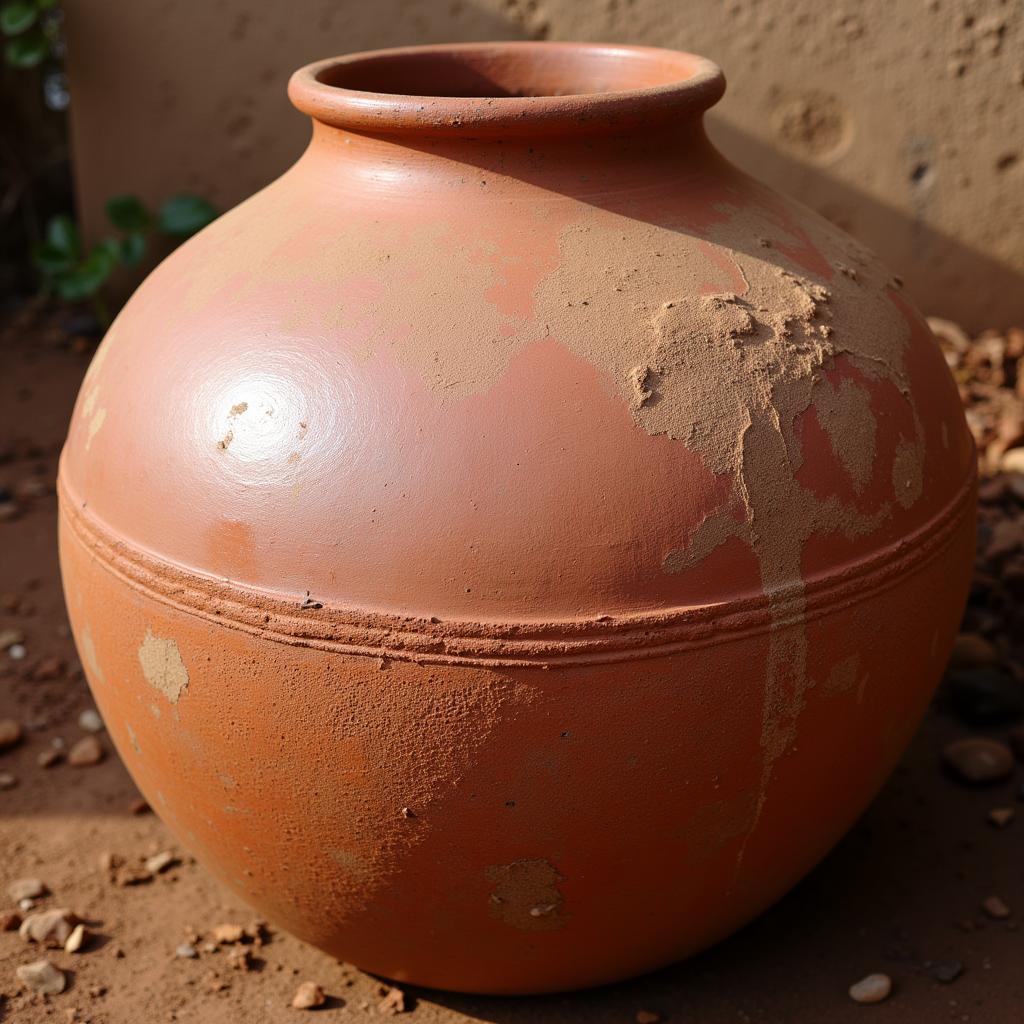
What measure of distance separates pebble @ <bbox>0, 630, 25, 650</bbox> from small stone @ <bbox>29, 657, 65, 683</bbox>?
124 mm

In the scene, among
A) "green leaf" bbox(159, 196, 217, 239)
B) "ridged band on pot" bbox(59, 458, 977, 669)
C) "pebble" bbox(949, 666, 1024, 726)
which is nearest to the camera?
"ridged band on pot" bbox(59, 458, 977, 669)

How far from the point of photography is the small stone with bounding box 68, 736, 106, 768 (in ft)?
9.26

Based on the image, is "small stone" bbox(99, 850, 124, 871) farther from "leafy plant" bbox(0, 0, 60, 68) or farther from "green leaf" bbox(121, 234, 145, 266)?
"leafy plant" bbox(0, 0, 60, 68)

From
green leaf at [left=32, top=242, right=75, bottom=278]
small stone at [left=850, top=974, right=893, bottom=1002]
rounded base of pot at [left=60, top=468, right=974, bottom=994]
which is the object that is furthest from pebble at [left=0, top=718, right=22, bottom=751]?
green leaf at [left=32, top=242, right=75, bottom=278]

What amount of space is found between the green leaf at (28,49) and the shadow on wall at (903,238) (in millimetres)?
2260

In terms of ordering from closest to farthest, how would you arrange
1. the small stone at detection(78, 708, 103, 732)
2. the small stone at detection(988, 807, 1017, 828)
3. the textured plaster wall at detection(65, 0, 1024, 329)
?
the small stone at detection(988, 807, 1017, 828), the small stone at detection(78, 708, 103, 732), the textured plaster wall at detection(65, 0, 1024, 329)

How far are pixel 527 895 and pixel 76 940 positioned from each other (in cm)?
93

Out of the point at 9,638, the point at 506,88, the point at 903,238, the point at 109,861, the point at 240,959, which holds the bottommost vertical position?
the point at 9,638

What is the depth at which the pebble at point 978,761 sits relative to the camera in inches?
104

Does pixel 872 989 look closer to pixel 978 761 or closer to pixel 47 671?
pixel 978 761

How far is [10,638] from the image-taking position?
3.24 metres

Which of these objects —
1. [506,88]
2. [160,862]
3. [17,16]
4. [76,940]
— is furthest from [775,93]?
[76,940]

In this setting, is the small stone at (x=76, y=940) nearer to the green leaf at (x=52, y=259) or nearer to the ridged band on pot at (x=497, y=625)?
the ridged band on pot at (x=497, y=625)

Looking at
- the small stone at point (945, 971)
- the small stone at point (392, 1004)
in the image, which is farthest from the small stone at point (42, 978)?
the small stone at point (945, 971)
